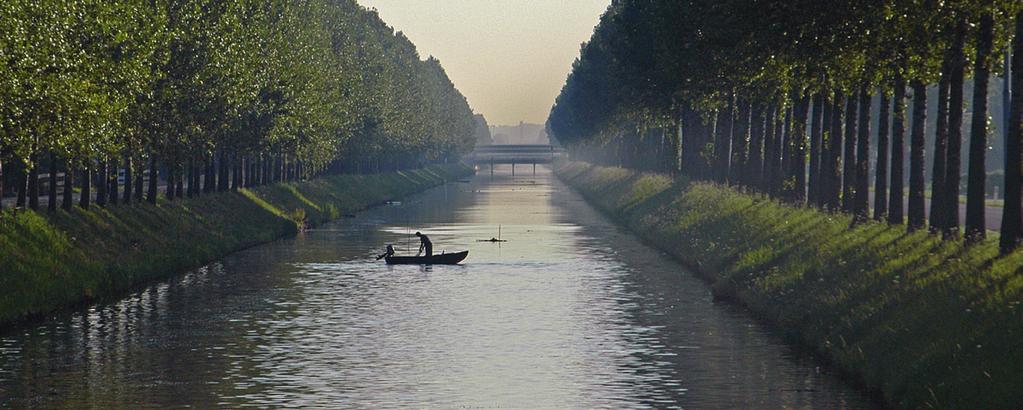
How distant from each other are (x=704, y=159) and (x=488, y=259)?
3296 cm

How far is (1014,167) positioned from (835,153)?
68.5 ft

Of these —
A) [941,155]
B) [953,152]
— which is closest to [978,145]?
[953,152]

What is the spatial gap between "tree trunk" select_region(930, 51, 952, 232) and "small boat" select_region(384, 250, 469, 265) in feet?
73.5

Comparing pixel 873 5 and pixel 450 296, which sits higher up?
pixel 873 5

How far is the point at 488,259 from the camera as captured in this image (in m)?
59.8

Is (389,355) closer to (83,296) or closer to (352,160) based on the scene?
(83,296)

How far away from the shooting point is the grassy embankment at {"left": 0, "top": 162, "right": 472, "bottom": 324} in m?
40.4

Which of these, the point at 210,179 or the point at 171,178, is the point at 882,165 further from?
the point at 210,179

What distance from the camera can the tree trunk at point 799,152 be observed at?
5472 cm

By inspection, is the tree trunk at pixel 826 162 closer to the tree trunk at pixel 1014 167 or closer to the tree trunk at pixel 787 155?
the tree trunk at pixel 787 155

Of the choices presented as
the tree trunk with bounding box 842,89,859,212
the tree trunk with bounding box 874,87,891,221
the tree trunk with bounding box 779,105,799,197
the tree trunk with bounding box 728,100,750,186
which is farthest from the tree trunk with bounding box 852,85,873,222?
the tree trunk with bounding box 728,100,750,186

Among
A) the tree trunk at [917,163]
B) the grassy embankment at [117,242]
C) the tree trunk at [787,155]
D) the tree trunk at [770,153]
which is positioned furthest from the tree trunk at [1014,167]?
the tree trunk at [770,153]

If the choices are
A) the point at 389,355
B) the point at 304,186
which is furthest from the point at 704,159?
the point at 389,355

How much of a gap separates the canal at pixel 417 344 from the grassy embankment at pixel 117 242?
1.13 meters
